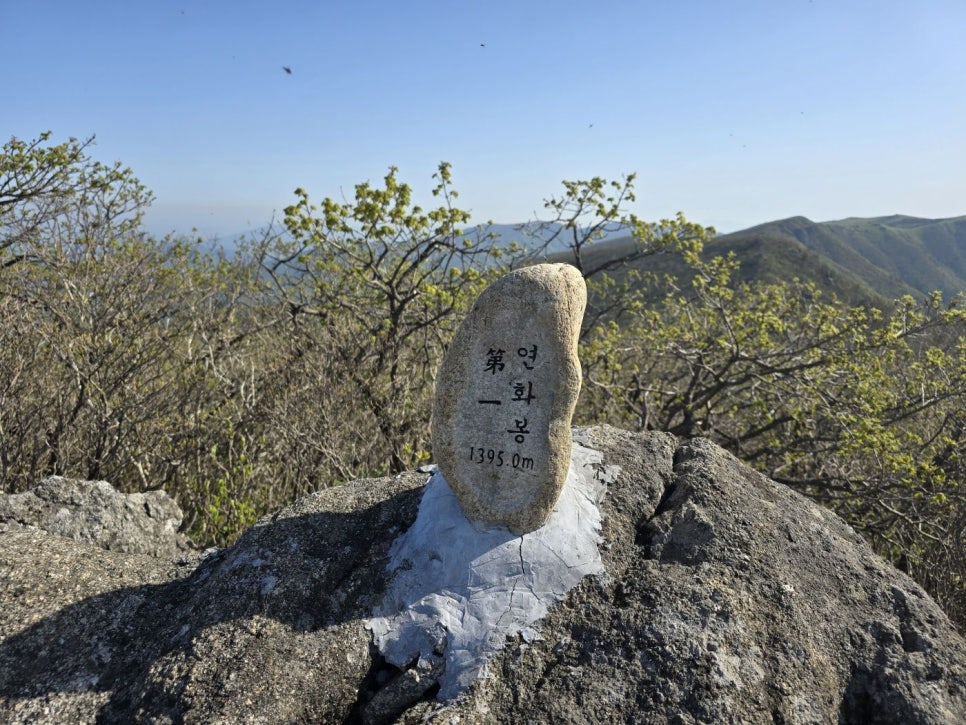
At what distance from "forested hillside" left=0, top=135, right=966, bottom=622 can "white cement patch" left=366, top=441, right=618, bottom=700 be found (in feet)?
9.04

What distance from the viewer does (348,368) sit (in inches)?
315

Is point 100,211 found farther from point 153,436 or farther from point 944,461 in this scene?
point 944,461

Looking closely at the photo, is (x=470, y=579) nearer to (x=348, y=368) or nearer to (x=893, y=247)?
(x=348, y=368)

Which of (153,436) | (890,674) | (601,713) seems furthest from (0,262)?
(890,674)

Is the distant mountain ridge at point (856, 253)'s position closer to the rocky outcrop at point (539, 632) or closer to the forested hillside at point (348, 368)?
the forested hillside at point (348, 368)

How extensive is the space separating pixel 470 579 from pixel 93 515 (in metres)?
3.33

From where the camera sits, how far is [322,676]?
367cm

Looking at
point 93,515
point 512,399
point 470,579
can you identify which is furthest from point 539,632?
point 93,515

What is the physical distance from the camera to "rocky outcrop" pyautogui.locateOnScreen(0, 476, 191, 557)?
4.91m

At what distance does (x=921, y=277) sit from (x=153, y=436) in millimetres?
98259

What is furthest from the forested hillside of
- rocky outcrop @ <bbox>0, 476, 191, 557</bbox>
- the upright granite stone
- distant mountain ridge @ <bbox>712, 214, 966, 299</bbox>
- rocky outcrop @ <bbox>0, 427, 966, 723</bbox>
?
distant mountain ridge @ <bbox>712, 214, 966, 299</bbox>

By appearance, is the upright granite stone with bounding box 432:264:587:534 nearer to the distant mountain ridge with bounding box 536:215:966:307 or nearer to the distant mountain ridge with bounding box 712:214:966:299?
the distant mountain ridge with bounding box 536:215:966:307

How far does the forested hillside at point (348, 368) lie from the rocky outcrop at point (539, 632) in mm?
1934

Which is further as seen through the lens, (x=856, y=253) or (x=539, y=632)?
(x=856, y=253)
